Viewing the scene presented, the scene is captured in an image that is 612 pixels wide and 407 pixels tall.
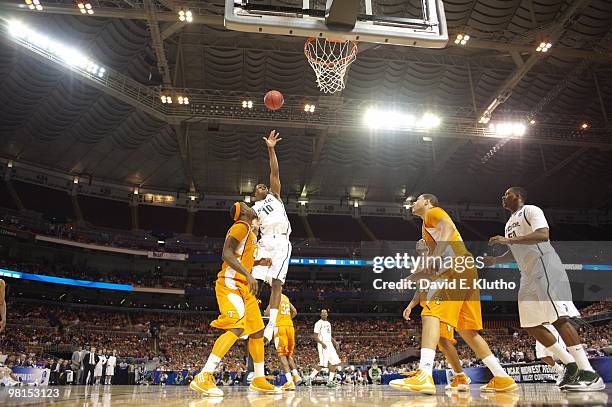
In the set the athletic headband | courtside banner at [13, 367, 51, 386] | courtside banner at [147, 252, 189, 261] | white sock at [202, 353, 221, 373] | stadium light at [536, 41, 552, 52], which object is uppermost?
stadium light at [536, 41, 552, 52]

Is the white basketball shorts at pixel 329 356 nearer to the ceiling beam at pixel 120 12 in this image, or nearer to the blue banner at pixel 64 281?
the ceiling beam at pixel 120 12

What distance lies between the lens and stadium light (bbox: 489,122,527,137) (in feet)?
72.6

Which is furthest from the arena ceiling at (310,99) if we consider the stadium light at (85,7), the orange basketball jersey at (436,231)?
the orange basketball jersey at (436,231)

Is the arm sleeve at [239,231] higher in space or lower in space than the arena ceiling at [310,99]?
lower

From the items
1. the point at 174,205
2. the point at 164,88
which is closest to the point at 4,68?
the point at 164,88

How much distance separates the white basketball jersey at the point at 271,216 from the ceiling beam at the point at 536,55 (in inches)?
576

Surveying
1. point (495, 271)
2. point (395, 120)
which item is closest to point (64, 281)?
point (395, 120)

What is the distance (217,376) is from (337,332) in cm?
1326

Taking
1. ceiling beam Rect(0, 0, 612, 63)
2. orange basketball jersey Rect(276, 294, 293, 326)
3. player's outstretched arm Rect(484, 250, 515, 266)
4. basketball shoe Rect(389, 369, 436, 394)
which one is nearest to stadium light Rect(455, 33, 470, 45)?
ceiling beam Rect(0, 0, 612, 63)

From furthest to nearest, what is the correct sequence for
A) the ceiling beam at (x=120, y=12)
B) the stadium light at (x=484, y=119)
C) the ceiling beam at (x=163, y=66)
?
the stadium light at (x=484, y=119) → the ceiling beam at (x=163, y=66) → the ceiling beam at (x=120, y=12)

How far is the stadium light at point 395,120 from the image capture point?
2161cm

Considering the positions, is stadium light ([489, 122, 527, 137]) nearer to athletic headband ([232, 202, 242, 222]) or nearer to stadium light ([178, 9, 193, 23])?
stadium light ([178, 9, 193, 23])

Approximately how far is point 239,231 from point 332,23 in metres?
2.62

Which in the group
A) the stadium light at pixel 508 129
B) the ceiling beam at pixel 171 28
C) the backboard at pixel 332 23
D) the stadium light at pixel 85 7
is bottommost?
the backboard at pixel 332 23
